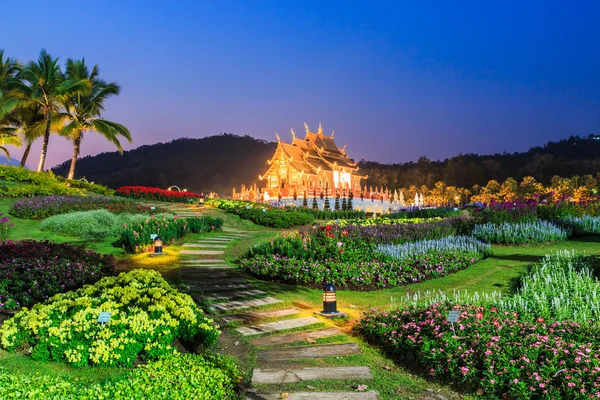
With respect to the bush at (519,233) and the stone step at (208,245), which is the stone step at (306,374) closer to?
the stone step at (208,245)

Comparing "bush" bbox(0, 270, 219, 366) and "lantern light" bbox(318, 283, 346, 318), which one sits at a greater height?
"bush" bbox(0, 270, 219, 366)

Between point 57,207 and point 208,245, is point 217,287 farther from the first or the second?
point 57,207

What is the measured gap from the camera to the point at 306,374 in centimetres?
497

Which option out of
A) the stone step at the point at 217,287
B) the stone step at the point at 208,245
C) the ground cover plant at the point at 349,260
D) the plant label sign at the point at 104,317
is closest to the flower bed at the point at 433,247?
the ground cover plant at the point at 349,260

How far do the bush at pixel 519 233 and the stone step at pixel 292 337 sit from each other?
10.6 meters

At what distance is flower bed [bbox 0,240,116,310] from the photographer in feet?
22.8

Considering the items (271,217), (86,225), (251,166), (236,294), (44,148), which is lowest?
(236,294)

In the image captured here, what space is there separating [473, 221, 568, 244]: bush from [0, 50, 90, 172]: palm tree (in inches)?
1136

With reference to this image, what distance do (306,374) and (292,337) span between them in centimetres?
141

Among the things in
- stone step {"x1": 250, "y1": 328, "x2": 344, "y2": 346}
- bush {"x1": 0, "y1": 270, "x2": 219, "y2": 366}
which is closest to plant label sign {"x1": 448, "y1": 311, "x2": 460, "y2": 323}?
stone step {"x1": 250, "y1": 328, "x2": 344, "y2": 346}

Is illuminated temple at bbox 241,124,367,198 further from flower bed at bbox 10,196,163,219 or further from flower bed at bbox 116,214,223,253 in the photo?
flower bed at bbox 116,214,223,253

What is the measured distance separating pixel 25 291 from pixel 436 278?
8.66 m

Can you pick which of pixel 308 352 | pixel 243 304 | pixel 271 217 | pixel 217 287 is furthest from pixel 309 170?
pixel 308 352

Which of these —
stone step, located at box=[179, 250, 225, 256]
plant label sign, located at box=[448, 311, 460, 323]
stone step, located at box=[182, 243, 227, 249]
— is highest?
plant label sign, located at box=[448, 311, 460, 323]
